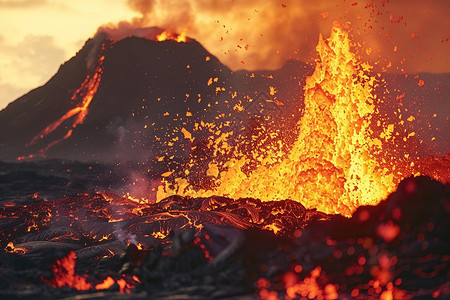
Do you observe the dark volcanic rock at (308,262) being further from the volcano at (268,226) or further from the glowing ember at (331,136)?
the glowing ember at (331,136)

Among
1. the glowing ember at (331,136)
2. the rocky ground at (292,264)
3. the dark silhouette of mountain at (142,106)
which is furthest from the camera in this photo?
the dark silhouette of mountain at (142,106)

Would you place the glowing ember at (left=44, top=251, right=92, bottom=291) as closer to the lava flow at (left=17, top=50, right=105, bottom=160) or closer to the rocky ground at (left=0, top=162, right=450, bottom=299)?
the rocky ground at (left=0, top=162, right=450, bottom=299)

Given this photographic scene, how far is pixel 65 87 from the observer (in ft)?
418

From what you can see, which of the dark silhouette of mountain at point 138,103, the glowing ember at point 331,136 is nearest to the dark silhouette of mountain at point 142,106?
the dark silhouette of mountain at point 138,103

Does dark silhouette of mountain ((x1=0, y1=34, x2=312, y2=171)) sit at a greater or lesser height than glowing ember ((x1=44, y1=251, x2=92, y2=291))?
greater

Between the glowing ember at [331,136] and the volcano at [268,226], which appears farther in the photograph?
the glowing ember at [331,136]

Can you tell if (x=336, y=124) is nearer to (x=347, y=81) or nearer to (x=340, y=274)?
(x=347, y=81)

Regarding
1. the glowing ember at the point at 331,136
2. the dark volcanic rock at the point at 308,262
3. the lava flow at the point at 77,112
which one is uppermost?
the lava flow at the point at 77,112

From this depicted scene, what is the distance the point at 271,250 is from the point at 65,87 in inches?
4853

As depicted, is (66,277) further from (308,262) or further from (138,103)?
(138,103)

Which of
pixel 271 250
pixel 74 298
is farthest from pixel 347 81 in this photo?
pixel 74 298

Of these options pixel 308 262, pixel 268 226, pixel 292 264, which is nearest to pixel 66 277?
pixel 292 264

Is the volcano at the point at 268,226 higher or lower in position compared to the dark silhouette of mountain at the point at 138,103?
lower

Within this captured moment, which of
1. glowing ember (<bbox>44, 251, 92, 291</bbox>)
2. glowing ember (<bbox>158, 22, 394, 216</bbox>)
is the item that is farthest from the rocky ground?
glowing ember (<bbox>158, 22, 394, 216</bbox>)
